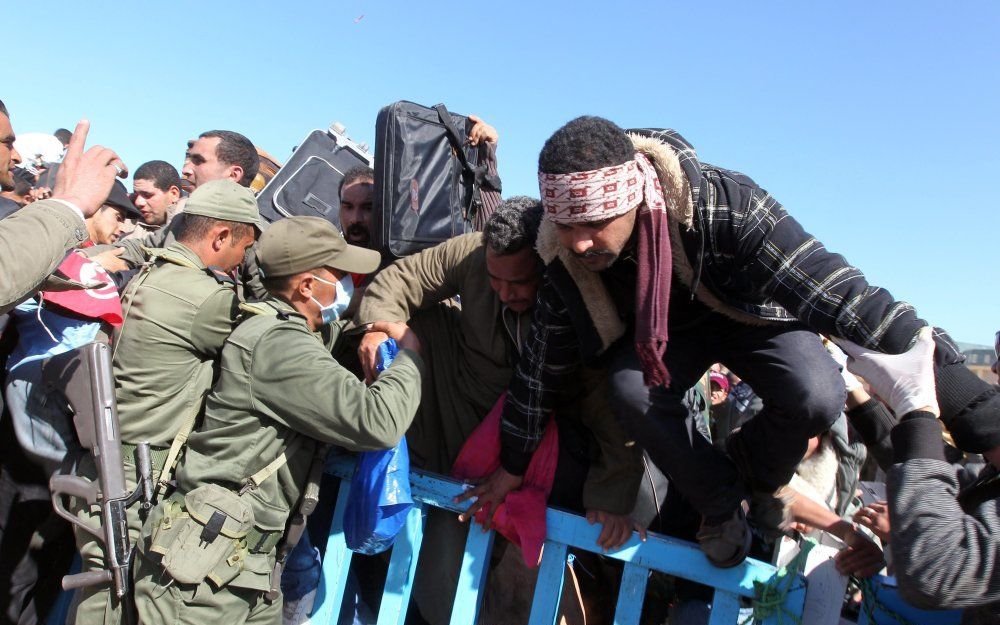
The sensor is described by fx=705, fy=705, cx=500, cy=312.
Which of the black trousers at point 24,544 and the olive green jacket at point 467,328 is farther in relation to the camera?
the black trousers at point 24,544

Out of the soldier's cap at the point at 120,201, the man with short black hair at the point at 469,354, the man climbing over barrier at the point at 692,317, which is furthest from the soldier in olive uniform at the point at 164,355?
the soldier's cap at the point at 120,201

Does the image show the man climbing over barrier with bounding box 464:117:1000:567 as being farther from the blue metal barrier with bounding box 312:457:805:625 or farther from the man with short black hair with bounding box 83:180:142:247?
the man with short black hair with bounding box 83:180:142:247

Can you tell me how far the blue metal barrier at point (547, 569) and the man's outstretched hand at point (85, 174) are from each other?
1327 mm

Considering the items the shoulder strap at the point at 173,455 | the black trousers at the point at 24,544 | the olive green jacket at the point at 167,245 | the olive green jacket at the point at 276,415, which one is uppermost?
the olive green jacket at the point at 167,245

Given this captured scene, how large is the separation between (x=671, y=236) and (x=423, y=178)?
161cm

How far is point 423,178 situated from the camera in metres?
3.49

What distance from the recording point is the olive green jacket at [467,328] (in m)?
2.76

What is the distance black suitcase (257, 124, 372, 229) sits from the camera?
14.4 ft

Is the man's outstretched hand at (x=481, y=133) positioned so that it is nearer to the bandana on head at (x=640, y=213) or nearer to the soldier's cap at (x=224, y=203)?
the soldier's cap at (x=224, y=203)

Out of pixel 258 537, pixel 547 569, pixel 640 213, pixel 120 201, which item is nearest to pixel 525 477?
pixel 547 569

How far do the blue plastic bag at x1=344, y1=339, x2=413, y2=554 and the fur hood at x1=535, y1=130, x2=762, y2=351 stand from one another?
85 cm

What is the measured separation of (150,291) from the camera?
2557mm

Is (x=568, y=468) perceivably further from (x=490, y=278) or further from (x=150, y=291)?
(x=150, y=291)

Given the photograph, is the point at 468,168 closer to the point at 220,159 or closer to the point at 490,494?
the point at 220,159
